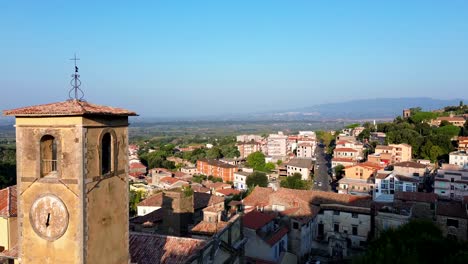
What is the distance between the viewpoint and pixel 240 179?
71438mm

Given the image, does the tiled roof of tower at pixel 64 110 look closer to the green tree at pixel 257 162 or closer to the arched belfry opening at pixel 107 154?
the arched belfry opening at pixel 107 154

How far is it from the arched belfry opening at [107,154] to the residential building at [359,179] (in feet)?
152

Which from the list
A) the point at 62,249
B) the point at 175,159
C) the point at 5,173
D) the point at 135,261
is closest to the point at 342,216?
the point at 135,261

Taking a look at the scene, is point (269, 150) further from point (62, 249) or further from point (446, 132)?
→ point (62, 249)

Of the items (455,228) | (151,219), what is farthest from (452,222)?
(151,219)

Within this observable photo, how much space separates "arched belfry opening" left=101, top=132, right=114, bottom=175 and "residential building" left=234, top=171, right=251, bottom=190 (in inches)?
2264

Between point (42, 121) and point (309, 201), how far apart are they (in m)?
29.6

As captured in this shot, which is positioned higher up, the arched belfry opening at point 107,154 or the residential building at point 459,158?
the arched belfry opening at point 107,154

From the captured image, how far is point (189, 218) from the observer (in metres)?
23.3

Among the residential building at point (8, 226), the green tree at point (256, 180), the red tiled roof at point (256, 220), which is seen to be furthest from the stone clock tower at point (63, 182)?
the green tree at point (256, 180)

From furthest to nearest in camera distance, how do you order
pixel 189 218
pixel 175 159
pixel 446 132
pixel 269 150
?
1. pixel 269 150
2. pixel 175 159
3. pixel 446 132
4. pixel 189 218

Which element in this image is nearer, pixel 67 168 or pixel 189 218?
pixel 67 168

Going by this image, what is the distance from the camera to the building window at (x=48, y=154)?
11.1m

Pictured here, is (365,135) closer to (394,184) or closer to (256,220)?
(394,184)
